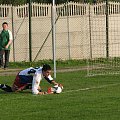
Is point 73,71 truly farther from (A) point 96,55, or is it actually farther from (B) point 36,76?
(B) point 36,76

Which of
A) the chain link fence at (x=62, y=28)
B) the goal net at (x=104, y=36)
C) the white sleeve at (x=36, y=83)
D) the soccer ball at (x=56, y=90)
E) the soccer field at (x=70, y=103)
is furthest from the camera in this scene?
the chain link fence at (x=62, y=28)

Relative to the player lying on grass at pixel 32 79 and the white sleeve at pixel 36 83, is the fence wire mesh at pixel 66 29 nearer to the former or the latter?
the player lying on grass at pixel 32 79

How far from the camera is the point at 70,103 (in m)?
13.0

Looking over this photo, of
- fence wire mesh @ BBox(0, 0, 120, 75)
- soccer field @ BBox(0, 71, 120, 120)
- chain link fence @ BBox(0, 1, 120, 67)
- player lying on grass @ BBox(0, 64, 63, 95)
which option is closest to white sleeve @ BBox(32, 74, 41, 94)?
player lying on grass @ BBox(0, 64, 63, 95)

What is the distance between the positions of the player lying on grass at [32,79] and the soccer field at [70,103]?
205 millimetres

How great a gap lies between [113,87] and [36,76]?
2.59 metres

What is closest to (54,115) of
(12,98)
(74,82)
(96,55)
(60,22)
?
(12,98)

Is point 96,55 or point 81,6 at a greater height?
point 81,6

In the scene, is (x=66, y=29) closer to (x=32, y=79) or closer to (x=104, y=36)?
(x=104, y=36)

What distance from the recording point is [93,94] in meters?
14.7

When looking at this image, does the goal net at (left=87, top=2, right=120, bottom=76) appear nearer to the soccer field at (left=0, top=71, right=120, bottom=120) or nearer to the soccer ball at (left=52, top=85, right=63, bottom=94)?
the soccer field at (left=0, top=71, right=120, bottom=120)

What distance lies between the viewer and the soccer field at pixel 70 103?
11180 millimetres

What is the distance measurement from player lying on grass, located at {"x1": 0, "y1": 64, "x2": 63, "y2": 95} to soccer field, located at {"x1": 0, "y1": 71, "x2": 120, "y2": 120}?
8.1 inches

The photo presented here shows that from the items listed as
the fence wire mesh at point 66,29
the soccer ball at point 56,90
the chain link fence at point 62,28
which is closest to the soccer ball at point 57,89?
the soccer ball at point 56,90
